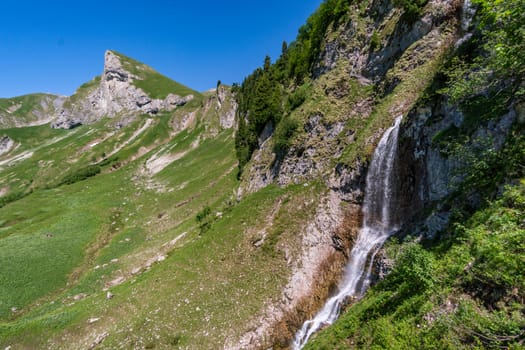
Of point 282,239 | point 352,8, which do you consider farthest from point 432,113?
point 352,8

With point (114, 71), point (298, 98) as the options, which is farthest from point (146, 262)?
point (114, 71)

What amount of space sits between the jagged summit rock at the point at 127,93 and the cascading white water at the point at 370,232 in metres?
162

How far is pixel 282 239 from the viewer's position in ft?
71.1

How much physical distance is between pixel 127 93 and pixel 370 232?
201384 mm

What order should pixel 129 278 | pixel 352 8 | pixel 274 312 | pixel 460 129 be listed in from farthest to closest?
pixel 352 8 < pixel 129 278 < pixel 274 312 < pixel 460 129

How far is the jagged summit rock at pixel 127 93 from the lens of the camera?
161m

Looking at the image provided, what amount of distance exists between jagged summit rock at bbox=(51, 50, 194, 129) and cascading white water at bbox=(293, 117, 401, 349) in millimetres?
161819

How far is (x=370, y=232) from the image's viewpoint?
18.6 m

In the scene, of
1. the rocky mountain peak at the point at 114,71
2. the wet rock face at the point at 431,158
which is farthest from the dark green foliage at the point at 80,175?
the rocky mountain peak at the point at 114,71

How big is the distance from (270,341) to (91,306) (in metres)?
16.7

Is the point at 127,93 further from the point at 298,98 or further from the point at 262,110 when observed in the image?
the point at 298,98

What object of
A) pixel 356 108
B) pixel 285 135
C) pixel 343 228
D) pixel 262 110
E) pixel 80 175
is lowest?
pixel 343 228

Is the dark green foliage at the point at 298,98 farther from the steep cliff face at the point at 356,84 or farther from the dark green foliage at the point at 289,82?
the steep cliff face at the point at 356,84

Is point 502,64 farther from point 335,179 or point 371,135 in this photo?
point 335,179
